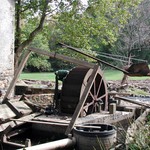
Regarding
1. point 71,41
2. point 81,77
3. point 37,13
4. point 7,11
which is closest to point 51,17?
point 37,13

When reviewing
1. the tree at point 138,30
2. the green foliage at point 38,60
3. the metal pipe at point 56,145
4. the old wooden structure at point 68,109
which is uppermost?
the tree at point 138,30

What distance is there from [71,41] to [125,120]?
7.99 m

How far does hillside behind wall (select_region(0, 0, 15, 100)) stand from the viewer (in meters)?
10.7

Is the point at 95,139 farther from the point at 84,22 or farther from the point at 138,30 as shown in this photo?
the point at 138,30

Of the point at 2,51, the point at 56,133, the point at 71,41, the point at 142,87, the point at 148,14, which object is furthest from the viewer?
the point at 148,14

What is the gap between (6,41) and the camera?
10977 mm

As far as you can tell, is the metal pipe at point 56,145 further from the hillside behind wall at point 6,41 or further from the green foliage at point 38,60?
the green foliage at point 38,60

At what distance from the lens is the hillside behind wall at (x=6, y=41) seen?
10.7 metres

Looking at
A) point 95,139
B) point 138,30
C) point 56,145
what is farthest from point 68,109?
point 138,30

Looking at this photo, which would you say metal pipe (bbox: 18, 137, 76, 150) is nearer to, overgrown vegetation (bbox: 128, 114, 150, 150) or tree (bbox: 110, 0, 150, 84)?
overgrown vegetation (bbox: 128, 114, 150, 150)

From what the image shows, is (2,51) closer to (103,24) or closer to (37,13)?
(37,13)

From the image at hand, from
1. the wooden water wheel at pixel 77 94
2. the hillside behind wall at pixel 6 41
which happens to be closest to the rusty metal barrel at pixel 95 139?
the wooden water wheel at pixel 77 94

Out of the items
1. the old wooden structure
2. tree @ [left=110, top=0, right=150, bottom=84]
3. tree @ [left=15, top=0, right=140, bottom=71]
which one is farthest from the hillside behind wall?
tree @ [left=110, top=0, right=150, bottom=84]

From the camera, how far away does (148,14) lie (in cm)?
2600
